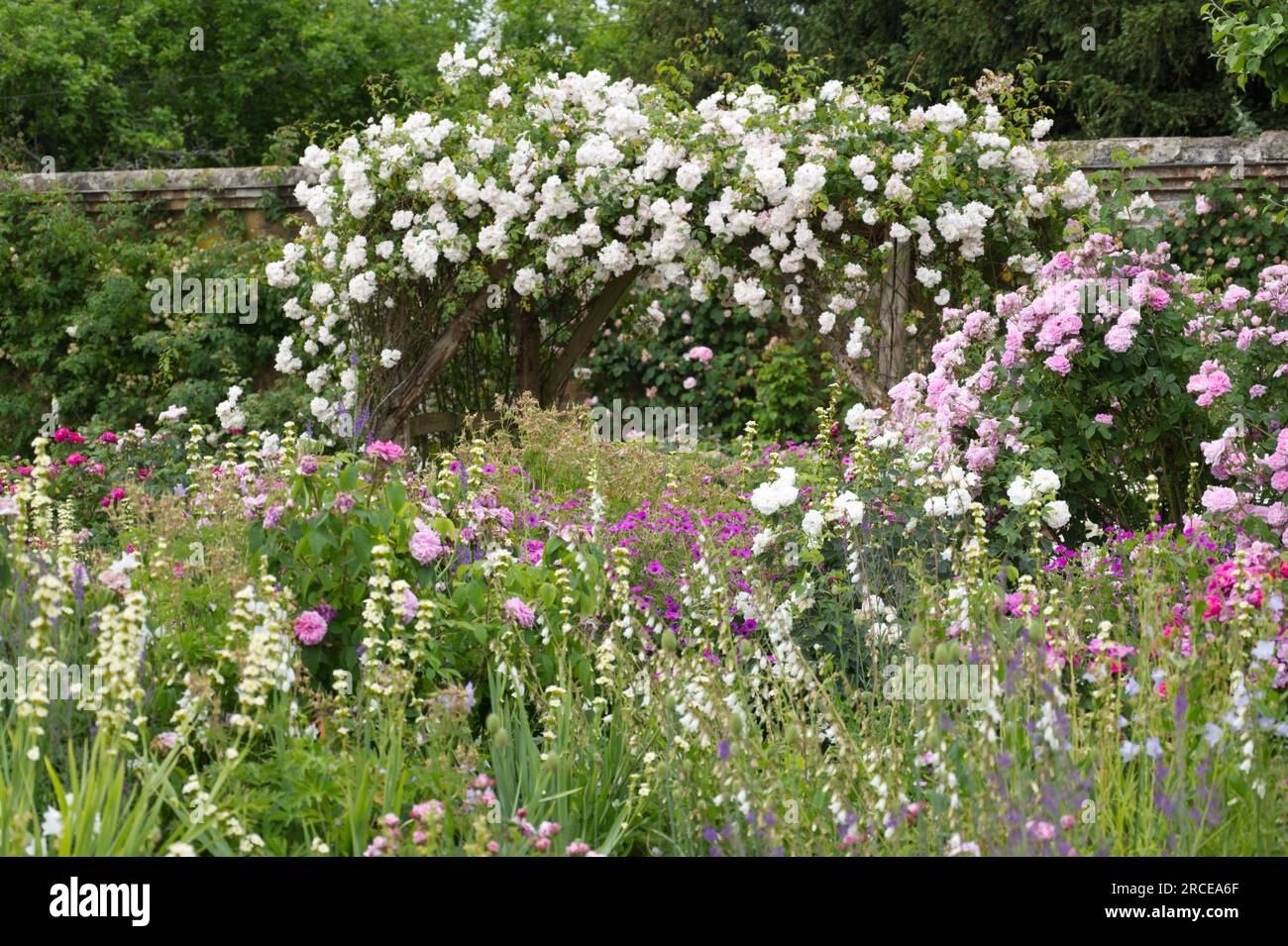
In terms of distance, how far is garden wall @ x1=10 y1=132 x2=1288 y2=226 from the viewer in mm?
8672

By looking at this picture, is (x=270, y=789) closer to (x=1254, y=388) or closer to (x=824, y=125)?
(x=1254, y=388)

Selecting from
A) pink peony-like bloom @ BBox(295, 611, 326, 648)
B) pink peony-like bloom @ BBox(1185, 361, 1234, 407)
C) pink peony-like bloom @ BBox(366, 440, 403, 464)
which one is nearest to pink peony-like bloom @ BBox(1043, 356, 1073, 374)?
pink peony-like bloom @ BBox(1185, 361, 1234, 407)

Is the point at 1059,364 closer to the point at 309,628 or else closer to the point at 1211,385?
the point at 1211,385

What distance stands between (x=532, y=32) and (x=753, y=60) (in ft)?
31.6

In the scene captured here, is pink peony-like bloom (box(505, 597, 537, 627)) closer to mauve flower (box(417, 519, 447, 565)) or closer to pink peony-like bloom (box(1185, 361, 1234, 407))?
mauve flower (box(417, 519, 447, 565))

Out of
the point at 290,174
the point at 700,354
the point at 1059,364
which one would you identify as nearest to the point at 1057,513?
the point at 1059,364

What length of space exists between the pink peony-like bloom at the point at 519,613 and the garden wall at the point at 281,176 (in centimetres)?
576

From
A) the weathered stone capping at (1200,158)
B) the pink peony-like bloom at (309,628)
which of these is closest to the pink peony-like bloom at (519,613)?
the pink peony-like bloom at (309,628)

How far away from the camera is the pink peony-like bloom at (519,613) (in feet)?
11.4

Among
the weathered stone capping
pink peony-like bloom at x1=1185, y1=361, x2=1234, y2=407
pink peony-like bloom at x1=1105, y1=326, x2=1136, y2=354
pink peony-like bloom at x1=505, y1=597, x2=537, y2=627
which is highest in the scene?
the weathered stone capping

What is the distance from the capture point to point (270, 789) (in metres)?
2.83

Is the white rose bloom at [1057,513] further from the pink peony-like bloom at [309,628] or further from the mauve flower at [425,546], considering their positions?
the pink peony-like bloom at [309,628]

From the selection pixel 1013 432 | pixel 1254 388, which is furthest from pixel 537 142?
pixel 1254 388

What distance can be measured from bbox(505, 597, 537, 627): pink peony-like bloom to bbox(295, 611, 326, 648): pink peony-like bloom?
486 millimetres
